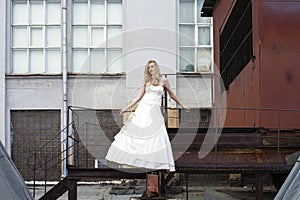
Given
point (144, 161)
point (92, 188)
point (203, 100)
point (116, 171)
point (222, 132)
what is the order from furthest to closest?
point (203, 100), point (92, 188), point (222, 132), point (116, 171), point (144, 161)

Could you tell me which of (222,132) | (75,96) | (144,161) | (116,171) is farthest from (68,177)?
(75,96)

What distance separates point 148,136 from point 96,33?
38.6 feet

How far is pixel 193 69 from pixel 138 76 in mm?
1932

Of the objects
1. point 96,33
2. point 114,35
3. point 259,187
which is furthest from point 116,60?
point 259,187

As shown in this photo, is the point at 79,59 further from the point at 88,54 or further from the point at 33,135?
the point at 33,135

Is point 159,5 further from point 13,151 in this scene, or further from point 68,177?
point 68,177

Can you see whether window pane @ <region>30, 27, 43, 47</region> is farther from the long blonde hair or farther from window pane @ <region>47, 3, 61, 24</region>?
the long blonde hair

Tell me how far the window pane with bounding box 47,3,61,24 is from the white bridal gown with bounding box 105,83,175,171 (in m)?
11.7

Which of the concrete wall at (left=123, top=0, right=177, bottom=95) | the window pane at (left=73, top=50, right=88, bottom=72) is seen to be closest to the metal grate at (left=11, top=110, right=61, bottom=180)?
the window pane at (left=73, top=50, right=88, bottom=72)

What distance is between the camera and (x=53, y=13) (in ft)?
61.2

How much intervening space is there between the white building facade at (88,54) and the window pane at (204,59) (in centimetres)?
3

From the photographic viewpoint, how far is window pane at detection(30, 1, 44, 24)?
18672mm

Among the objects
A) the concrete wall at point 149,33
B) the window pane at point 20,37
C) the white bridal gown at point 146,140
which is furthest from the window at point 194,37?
the white bridal gown at point 146,140

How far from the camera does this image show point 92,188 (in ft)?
56.1
